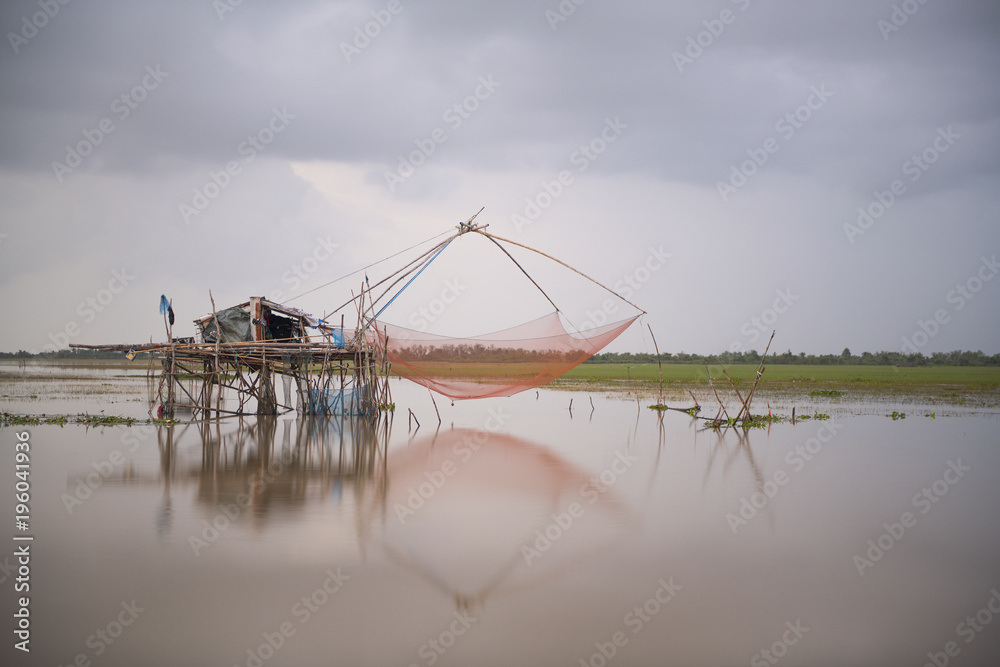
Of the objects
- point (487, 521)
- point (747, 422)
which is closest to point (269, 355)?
point (487, 521)

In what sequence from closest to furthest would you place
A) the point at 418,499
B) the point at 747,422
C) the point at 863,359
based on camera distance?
the point at 418,499 < the point at 747,422 < the point at 863,359

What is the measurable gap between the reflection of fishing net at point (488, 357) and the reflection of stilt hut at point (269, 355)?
1189mm

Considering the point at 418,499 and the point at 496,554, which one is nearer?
the point at 496,554

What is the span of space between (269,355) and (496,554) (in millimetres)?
9510

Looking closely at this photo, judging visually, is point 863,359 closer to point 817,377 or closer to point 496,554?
point 817,377

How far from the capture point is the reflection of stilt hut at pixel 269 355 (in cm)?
1312

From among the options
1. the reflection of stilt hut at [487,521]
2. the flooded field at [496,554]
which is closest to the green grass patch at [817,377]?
the flooded field at [496,554]

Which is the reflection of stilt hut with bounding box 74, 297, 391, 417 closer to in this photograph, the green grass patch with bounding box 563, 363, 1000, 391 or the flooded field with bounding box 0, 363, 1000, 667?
the flooded field with bounding box 0, 363, 1000, 667

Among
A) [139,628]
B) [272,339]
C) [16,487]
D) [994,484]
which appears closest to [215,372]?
[272,339]

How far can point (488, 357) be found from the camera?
41.3 feet

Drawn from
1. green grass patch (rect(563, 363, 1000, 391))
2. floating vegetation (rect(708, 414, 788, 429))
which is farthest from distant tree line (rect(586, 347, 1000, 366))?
floating vegetation (rect(708, 414, 788, 429))

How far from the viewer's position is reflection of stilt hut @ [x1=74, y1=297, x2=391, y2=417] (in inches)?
517

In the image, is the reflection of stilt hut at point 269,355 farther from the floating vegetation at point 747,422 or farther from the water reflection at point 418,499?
the floating vegetation at point 747,422

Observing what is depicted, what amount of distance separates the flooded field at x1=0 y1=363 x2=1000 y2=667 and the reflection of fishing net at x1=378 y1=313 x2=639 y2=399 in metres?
1.72
